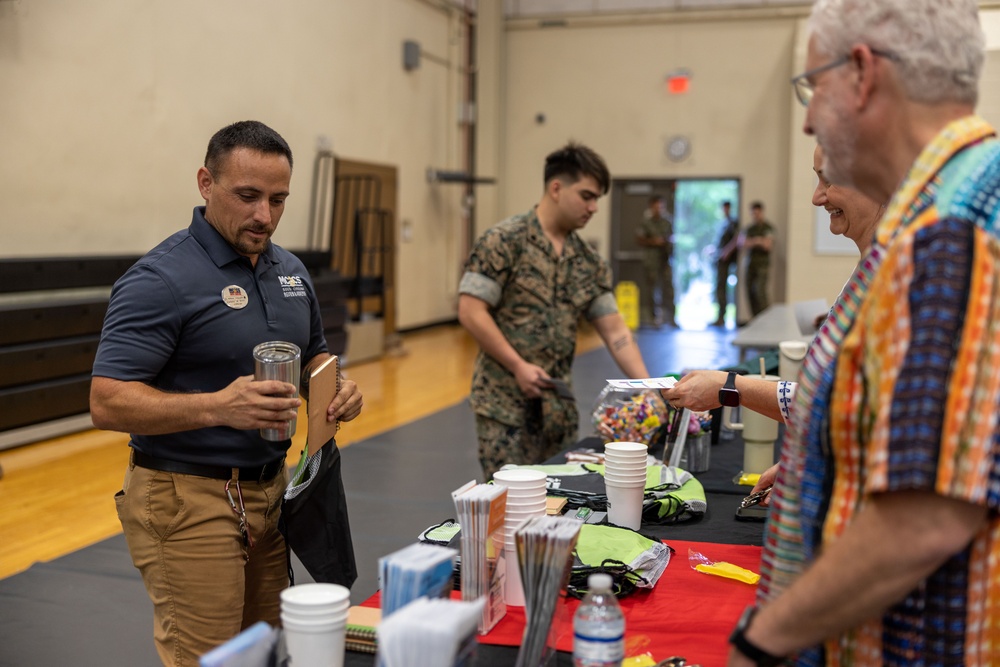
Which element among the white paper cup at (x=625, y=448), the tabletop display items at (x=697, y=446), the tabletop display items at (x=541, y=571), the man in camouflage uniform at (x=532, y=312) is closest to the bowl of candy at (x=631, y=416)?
the tabletop display items at (x=697, y=446)

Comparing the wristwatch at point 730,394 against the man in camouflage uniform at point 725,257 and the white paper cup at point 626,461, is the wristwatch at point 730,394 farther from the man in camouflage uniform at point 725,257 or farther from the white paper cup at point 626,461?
the man in camouflage uniform at point 725,257

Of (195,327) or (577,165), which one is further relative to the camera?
(577,165)

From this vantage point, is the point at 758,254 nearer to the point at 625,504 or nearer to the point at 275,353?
the point at 625,504

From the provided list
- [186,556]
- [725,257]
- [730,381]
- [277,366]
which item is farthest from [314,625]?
[725,257]

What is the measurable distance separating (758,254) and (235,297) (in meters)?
13.0

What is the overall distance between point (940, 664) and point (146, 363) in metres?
1.52

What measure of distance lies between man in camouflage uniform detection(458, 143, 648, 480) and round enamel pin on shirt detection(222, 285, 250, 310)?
4.80ft

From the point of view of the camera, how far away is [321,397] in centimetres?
199

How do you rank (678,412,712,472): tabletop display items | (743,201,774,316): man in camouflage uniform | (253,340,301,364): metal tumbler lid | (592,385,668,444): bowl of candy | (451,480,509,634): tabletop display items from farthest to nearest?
1. (743,201,774,316): man in camouflage uniform
2. (592,385,668,444): bowl of candy
3. (678,412,712,472): tabletop display items
4. (253,340,301,364): metal tumbler lid
5. (451,480,509,634): tabletop display items

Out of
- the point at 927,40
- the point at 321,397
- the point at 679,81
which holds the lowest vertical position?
the point at 321,397

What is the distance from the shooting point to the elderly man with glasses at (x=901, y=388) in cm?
94

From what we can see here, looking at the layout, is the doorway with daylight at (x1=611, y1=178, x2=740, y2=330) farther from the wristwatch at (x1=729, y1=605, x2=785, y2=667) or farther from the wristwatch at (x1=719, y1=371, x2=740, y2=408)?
the wristwatch at (x1=729, y1=605, x2=785, y2=667)

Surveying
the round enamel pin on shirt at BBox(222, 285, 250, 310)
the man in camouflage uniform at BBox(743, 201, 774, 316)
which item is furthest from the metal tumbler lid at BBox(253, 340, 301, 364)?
the man in camouflage uniform at BBox(743, 201, 774, 316)

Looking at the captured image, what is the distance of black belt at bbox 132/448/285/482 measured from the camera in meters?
2.01
